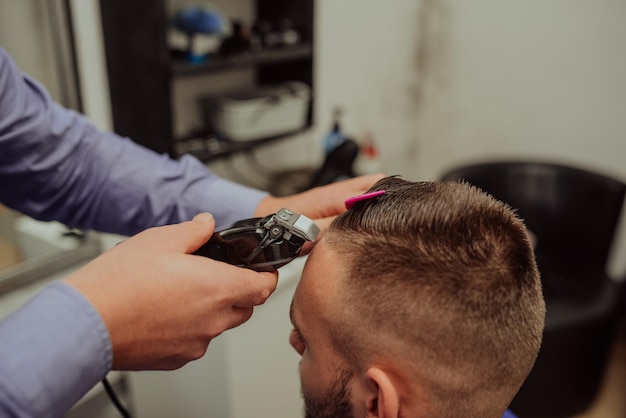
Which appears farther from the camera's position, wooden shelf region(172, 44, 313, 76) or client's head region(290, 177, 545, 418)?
wooden shelf region(172, 44, 313, 76)

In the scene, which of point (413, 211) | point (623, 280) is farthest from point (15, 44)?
point (623, 280)

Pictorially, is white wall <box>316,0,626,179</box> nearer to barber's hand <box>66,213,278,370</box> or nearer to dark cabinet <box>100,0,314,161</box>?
dark cabinet <box>100,0,314,161</box>

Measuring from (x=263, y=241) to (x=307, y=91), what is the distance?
148cm

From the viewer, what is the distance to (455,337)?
2.49 feet

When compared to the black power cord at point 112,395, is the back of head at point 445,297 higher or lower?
higher

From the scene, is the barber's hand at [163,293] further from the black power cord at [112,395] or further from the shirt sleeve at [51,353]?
the black power cord at [112,395]

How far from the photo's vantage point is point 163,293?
2.31ft

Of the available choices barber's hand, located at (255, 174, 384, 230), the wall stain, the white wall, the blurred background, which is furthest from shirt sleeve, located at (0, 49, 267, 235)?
the wall stain

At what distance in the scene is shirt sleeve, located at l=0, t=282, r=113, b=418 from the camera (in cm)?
63

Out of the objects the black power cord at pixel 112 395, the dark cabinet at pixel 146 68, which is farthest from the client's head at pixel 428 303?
the dark cabinet at pixel 146 68

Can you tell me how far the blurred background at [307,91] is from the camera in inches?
64.0

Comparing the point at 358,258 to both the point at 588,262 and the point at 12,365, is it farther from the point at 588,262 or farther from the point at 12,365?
the point at 588,262

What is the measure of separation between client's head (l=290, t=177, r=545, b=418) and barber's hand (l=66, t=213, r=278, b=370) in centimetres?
15

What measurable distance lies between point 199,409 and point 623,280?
2.33 meters
